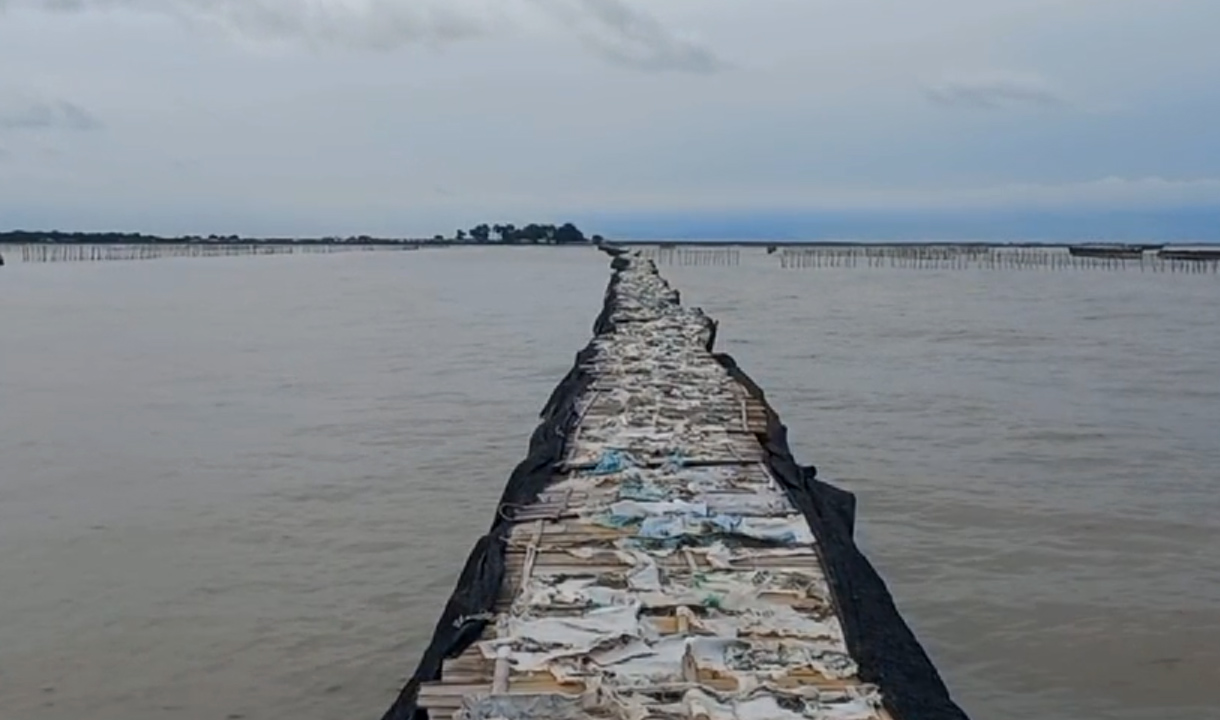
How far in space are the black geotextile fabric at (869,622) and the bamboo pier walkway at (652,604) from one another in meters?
0.03

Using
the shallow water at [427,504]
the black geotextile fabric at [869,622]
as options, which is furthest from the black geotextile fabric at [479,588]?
the black geotextile fabric at [869,622]

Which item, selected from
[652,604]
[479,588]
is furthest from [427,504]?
[652,604]

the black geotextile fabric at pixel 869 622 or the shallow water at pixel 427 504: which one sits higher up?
the black geotextile fabric at pixel 869 622

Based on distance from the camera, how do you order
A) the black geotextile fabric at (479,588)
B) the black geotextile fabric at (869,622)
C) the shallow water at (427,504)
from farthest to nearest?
the shallow water at (427,504) < the black geotextile fabric at (479,588) < the black geotextile fabric at (869,622)

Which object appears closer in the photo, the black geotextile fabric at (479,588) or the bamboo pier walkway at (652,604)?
the bamboo pier walkway at (652,604)

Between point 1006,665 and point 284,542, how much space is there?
190 inches

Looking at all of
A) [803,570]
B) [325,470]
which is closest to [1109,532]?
[803,570]

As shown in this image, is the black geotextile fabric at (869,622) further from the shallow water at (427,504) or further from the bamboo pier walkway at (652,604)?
the shallow water at (427,504)

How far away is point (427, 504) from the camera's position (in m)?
9.80

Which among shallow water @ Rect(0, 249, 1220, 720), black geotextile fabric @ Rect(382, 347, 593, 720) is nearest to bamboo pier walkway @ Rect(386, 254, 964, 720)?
black geotextile fabric @ Rect(382, 347, 593, 720)

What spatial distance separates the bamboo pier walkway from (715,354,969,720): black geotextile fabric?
0.09 feet

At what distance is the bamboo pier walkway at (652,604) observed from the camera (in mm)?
4113

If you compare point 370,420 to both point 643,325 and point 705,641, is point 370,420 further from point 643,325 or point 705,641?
point 705,641

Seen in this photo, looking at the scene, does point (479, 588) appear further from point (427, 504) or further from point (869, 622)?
point (427, 504)
